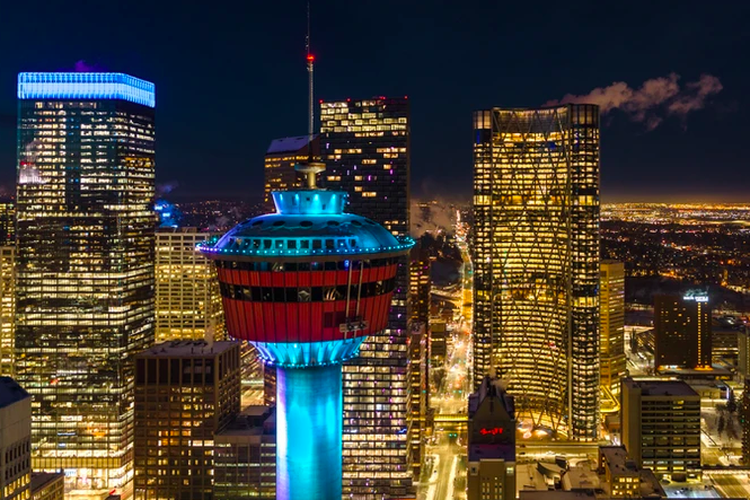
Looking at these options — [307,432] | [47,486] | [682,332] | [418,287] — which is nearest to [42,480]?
[47,486]

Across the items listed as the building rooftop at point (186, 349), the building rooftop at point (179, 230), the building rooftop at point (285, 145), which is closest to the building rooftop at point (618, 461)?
the building rooftop at point (186, 349)

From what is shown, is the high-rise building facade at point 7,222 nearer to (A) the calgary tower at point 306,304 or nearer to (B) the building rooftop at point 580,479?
(B) the building rooftop at point 580,479

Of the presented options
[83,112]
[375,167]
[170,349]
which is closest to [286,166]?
[83,112]

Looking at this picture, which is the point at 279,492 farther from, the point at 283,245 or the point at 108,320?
the point at 108,320

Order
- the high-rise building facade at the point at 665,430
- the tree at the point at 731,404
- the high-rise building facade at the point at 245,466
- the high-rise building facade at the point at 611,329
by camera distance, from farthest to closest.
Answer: the high-rise building facade at the point at 611,329, the tree at the point at 731,404, the high-rise building facade at the point at 665,430, the high-rise building facade at the point at 245,466

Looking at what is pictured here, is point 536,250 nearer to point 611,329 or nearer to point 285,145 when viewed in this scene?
point 611,329
